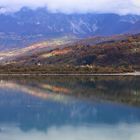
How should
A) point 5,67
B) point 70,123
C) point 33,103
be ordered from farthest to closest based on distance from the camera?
point 5,67 → point 33,103 → point 70,123

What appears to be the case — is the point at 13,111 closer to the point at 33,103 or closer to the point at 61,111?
the point at 61,111

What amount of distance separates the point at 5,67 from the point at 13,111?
105423 mm

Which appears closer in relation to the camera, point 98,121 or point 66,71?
point 98,121

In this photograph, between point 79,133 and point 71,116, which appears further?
point 71,116

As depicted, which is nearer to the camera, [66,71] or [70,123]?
[70,123]

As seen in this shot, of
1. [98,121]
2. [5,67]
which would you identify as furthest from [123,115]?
[5,67]

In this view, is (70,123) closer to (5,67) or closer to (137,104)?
(137,104)

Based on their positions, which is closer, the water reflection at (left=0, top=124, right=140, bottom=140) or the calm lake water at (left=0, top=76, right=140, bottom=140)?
the water reflection at (left=0, top=124, right=140, bottom=140)

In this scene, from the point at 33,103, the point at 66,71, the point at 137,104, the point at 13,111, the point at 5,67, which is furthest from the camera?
the point at 5,67

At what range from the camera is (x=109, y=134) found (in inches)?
1410

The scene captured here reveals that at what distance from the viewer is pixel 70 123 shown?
140 feet

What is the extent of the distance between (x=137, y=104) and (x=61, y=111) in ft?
35.0

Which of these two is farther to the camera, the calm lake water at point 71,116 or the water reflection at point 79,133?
the calm lake water at point 71,116

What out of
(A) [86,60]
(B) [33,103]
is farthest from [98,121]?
(A) [86,60]
